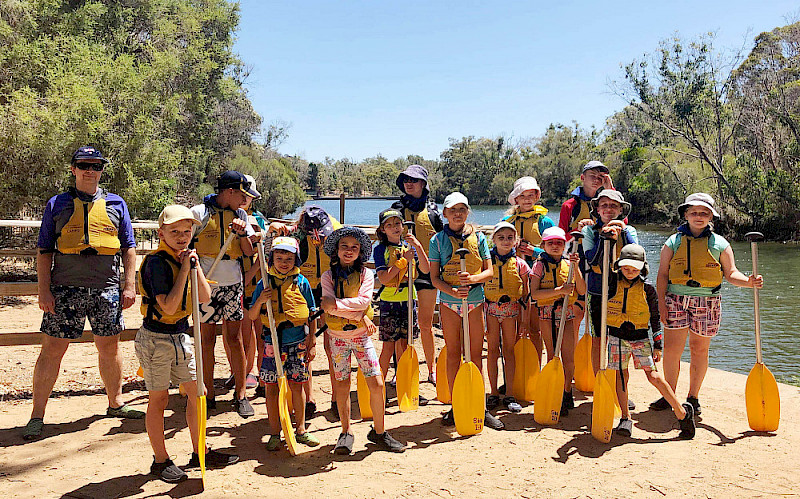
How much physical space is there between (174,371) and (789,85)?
1225 inches

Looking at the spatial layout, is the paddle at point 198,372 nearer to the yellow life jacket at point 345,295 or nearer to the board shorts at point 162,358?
the board shorts at point 162,358

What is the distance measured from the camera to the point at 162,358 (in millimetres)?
3559

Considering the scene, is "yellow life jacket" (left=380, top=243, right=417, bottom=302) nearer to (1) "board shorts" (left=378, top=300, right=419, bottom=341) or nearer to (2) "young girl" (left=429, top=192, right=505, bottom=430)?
(1) "board shorts" (left=378, top=300, right=419, bottom=341)

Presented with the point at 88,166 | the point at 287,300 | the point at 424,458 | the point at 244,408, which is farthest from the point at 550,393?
the point at 88,166

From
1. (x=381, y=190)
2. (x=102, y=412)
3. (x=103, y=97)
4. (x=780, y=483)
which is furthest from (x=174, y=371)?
(x=381, y=190)

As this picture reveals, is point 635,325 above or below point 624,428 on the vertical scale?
above

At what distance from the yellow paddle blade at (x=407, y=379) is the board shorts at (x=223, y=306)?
1447mm

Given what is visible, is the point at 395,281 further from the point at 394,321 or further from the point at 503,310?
the point at 503,310

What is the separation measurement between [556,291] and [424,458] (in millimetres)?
1763

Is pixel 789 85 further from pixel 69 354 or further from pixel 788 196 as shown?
pixel 69 354

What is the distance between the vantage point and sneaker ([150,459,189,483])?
3.56 metres

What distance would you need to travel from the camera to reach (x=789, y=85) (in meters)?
26.2

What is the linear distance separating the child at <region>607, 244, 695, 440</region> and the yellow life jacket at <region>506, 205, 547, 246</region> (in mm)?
1006

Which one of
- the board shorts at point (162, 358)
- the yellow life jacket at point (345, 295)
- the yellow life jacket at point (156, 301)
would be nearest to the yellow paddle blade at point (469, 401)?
the yellow life jacket at point (345, 295)
